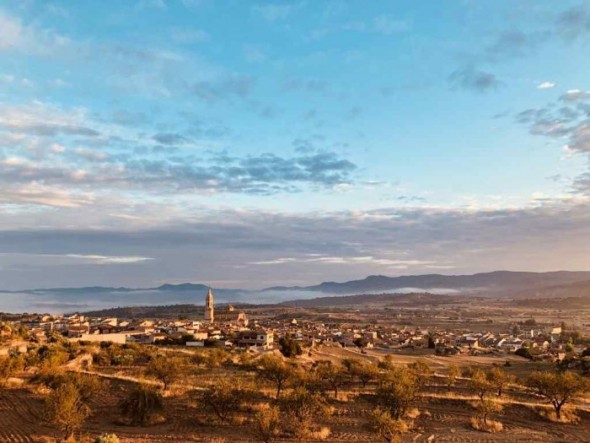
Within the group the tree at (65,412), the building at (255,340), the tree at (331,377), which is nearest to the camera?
the tree at (65,412)

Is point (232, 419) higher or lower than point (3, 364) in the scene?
lower

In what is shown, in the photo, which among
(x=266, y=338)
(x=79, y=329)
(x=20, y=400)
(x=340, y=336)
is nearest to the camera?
(x=20, y=400)

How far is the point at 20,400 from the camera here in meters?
29.6

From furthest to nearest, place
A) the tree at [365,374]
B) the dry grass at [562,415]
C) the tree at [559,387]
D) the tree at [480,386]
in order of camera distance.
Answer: the tree at [365,374] → the tree at [480,386] → the tree at [559,387] → the dry grass at [562,415]

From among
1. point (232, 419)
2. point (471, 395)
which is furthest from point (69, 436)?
point (471, 395)

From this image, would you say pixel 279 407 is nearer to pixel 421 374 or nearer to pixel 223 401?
pixel 223 401

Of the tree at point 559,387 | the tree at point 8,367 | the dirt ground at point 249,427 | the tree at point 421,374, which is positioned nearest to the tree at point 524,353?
the tree at point 421,374

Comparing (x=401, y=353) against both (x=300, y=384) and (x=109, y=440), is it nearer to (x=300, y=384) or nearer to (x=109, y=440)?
(x=300, y=384)

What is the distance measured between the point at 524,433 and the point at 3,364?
31.1 meters

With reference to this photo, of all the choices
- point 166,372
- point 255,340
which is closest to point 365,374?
point 166,372

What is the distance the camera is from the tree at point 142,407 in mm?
26312

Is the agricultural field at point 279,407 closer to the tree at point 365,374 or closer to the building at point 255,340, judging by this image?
the tree at point 365,374

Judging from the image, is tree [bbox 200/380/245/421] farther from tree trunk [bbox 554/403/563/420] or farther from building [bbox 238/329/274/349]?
building [bbox 238/329/274/349]

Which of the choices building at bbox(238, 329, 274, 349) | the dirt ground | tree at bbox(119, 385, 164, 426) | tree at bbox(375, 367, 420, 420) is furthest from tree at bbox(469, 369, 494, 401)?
building at bbox(238, 329, 274, 349)
